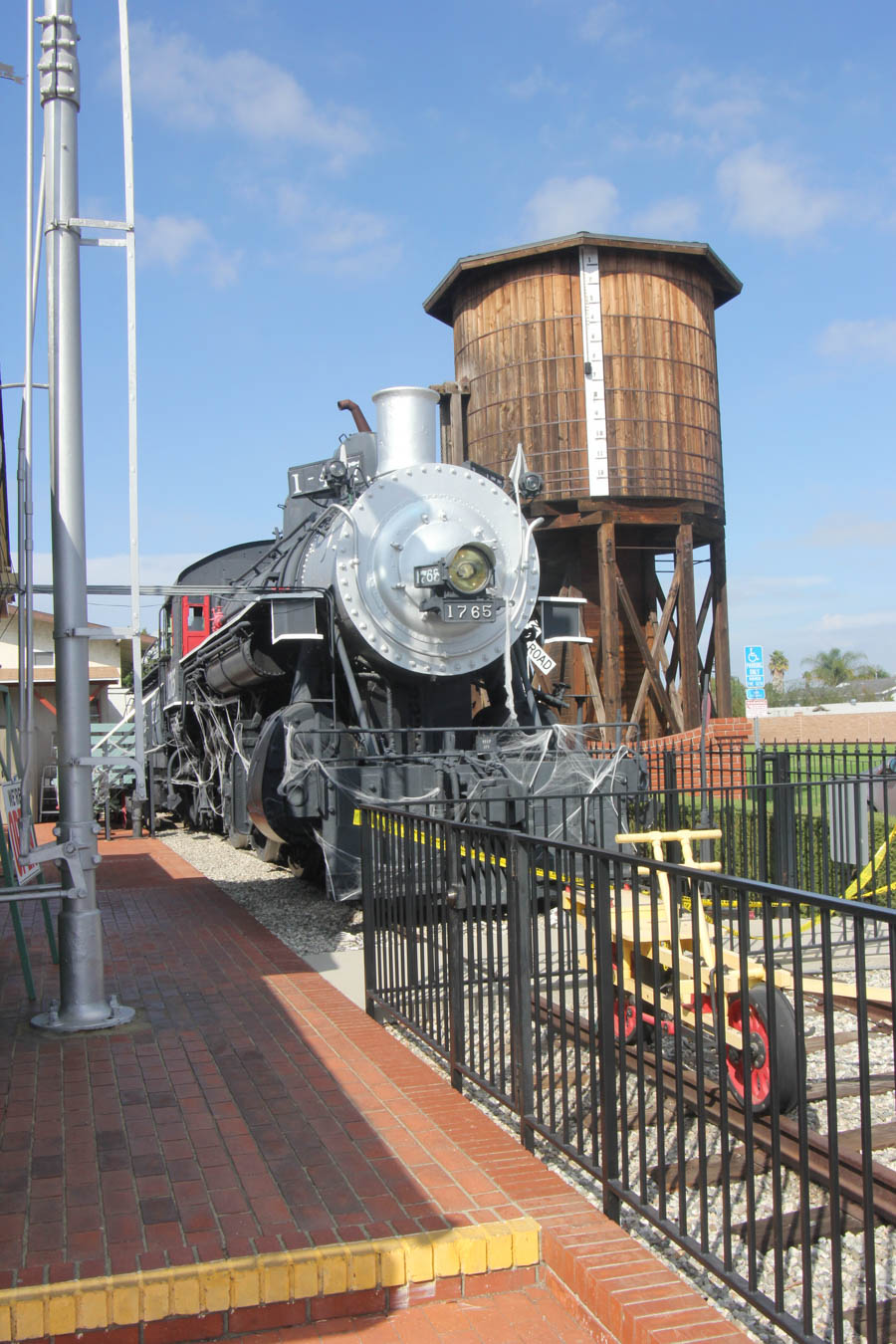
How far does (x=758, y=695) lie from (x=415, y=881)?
9.07 meters

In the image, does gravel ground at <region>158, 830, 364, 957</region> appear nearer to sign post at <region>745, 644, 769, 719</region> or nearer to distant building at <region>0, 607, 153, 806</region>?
distant building at <region>0, 607, 153, 806</region>

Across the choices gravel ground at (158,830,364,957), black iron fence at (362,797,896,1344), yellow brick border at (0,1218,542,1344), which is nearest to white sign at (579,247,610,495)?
gravel ground at (158,830,364,957)

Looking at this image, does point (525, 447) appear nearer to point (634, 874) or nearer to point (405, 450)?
point (405, 450)

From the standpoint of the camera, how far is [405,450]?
9.66 m

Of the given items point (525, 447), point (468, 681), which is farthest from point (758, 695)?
point (525, 447)

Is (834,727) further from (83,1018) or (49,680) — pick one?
(83,1018)

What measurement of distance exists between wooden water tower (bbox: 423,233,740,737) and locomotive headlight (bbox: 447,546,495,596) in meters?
9.43

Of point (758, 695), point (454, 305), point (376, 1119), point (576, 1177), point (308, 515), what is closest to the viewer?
point (576, 1177)

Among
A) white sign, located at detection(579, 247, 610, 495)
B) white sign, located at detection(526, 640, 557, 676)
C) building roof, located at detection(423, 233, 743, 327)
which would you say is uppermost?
building roof, located at detection(423, 233, 743, 327)

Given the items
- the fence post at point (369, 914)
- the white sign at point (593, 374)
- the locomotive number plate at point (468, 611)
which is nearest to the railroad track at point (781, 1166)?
the fence post at point (369, 914)

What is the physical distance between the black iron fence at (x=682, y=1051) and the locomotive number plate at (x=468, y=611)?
331 cm

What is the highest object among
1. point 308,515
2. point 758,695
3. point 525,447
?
point 525,447

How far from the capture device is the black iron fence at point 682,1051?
2584mm

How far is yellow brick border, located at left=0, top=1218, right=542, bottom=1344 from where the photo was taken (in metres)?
2.89
